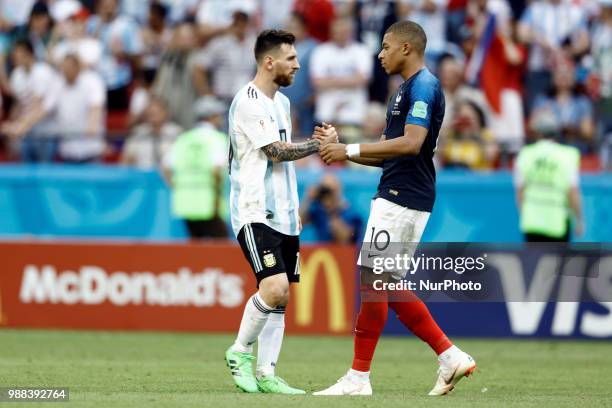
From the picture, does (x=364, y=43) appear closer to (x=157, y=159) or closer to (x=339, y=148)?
(x=157, y=159)

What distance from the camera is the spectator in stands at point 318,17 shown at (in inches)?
734

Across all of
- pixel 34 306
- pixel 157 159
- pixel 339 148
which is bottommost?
pixel 34 306

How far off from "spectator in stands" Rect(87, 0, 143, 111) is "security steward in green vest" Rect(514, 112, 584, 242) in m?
6.61

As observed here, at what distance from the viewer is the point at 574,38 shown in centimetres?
1814

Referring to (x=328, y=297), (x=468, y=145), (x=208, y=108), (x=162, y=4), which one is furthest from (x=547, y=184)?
(x=162, y=4)

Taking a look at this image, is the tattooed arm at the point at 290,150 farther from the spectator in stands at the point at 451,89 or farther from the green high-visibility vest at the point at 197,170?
Result: the spectator in stands at the point at 451,89

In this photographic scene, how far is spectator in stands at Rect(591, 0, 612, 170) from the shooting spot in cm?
1714

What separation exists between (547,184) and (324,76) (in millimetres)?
3862

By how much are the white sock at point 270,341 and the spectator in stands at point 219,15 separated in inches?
374

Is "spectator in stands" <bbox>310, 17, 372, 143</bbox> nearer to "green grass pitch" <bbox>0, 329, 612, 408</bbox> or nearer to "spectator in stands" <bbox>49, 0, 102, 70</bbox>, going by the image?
"spectator in stands" <bbox>49, 0, 102, 70</bbox>

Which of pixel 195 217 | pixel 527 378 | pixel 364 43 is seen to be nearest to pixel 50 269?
pixel 195 217

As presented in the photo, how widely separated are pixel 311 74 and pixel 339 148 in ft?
29.3

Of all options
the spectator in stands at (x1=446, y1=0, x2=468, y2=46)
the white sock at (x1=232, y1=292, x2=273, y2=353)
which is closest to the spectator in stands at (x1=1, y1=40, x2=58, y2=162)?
the spectator in stands at (x1=446, y1=0, x2=468, y2=46)

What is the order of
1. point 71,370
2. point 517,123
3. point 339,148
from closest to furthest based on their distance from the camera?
point 339,148 → point 71,370 → point 517,123
